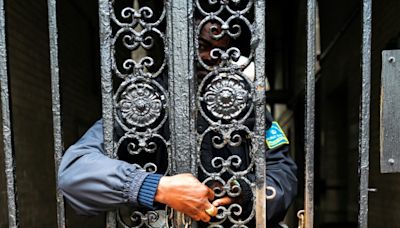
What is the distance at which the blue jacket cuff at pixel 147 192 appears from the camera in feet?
5.36

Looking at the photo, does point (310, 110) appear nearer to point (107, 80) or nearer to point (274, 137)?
point (274, 137)

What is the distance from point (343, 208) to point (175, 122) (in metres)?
6.20

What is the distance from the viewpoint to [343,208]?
7215 mm

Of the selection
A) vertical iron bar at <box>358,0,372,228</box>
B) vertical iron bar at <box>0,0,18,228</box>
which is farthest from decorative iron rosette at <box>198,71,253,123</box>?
vertical iron bar at <box>0,0,18,228</box>

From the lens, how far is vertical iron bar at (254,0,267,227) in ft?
5.74

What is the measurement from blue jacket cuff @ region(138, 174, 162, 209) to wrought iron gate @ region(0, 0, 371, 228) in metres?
0.13

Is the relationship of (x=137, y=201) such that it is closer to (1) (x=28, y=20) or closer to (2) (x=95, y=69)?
(1) (x=28, y=20)

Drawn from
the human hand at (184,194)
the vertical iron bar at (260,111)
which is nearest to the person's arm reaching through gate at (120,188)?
the human hand at (184,194)

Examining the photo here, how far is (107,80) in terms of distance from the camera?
70.2 inches

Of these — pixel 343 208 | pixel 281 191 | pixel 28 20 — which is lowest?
pixel 343 208

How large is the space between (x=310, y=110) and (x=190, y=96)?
19.6 inches

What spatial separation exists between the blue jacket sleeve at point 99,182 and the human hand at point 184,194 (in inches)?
1.5

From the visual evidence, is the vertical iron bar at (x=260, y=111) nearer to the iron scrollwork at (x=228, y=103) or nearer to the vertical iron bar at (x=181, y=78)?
the iron scrollwork at (x=228, y=103)

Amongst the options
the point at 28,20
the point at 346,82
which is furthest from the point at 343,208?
the point at 28,20
